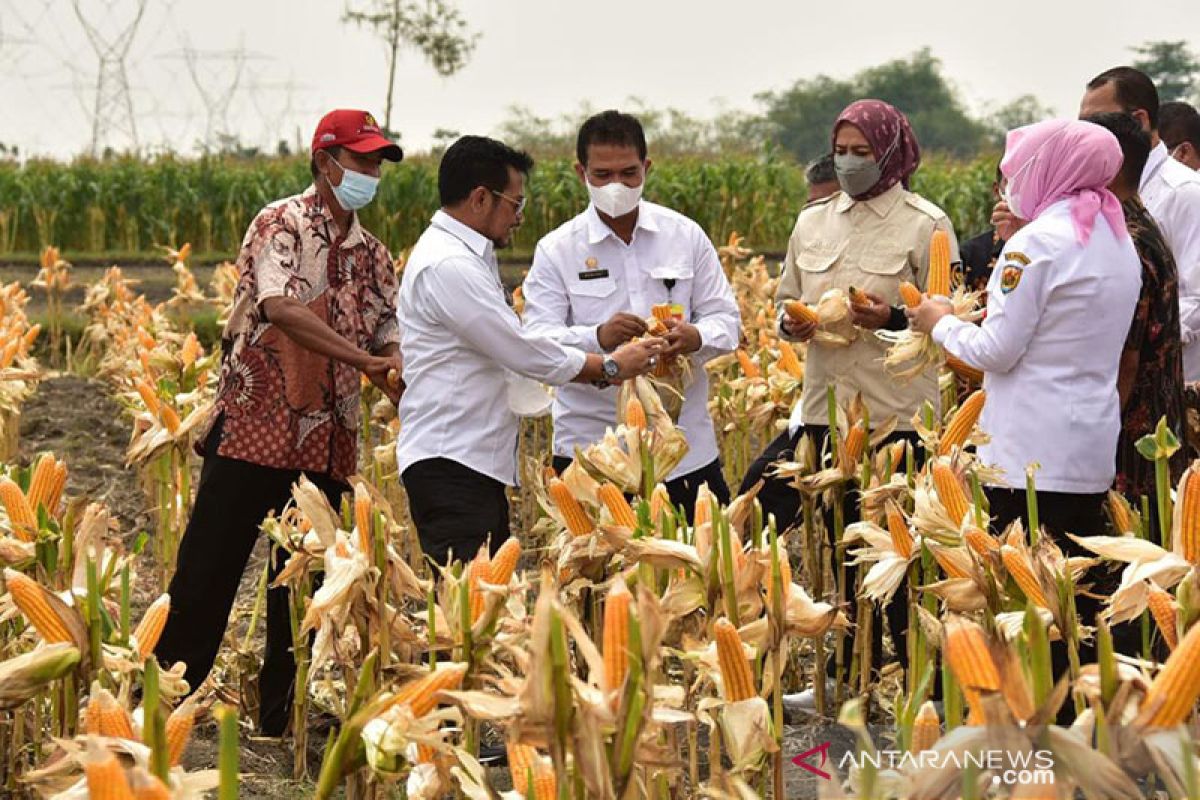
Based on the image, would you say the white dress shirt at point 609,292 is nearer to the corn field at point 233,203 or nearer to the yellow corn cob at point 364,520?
the yellow corn cob at point 364,520

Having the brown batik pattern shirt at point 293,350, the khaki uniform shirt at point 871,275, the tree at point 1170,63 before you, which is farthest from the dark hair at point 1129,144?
the tree at point 1170,63

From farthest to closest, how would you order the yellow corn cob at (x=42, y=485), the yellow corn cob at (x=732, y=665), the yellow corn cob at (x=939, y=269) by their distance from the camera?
the yellow corn cob at (x=939, y=269)
the yellow corn cob at (x=42, y=485)
the yellow corn cob at (x=732, y=665)

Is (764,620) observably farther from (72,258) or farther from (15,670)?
(72,258)

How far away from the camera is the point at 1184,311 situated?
5.39 meters

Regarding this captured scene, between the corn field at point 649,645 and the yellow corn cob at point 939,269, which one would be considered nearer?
the corn field at point 649,645

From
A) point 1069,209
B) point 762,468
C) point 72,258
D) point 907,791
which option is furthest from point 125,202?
point 907,791

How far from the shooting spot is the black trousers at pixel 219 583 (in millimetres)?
5199

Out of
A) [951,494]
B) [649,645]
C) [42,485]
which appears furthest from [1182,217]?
[649,645]

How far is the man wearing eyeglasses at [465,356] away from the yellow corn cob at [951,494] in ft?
4.99

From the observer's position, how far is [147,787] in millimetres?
1995

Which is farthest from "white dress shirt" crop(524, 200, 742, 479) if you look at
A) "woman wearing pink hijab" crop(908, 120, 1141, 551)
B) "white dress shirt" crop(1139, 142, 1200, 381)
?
"white dress shirt" crop(1139, 142, 1200, 381)

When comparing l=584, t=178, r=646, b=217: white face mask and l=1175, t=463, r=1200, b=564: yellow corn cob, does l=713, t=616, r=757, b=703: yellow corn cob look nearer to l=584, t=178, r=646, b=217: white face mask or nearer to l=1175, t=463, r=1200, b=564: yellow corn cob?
l=1175, t=463, r=1200, b=564: yellow corn cob

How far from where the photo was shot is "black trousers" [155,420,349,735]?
5199mm

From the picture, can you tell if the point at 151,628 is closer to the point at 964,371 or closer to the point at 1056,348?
the point at 1056,348
